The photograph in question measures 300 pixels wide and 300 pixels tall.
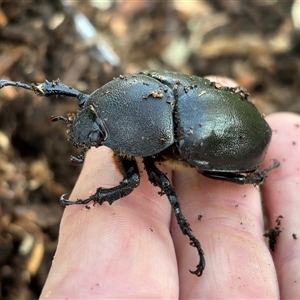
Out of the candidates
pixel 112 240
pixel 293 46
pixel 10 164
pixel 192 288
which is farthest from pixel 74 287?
pixel 293 46

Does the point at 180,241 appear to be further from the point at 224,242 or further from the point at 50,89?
the point at 50,89

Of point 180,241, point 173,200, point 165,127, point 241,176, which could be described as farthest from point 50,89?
point 241,176

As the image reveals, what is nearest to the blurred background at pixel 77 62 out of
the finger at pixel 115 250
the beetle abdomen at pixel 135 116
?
the finger at pixel 115 250

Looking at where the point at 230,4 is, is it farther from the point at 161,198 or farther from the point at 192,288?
the point at 192,288

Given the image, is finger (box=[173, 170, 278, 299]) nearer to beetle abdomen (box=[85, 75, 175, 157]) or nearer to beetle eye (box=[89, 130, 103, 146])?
beetle abdomen (box=[85, 75, 175, 157])

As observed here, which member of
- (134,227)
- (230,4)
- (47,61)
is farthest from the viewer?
(230,4)

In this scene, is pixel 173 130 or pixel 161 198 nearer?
pixel 173 130
